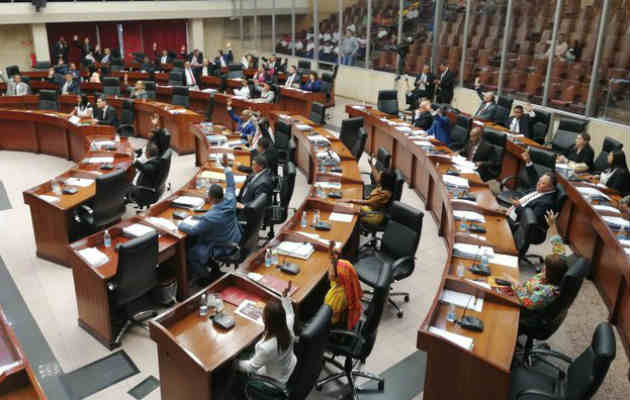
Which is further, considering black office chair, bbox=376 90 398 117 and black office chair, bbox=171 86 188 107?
black office chair, bbox=171 86 188 107

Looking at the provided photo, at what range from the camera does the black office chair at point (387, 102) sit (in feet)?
41.4

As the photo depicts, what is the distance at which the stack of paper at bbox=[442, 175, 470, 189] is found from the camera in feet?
24.5

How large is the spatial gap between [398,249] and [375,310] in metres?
1.60

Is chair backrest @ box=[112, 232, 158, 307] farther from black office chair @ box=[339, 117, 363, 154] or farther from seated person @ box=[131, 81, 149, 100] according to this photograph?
seated person @ box=[131, 81, 149, 100]

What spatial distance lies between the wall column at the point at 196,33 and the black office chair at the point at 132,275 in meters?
19.7

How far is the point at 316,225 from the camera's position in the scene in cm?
616

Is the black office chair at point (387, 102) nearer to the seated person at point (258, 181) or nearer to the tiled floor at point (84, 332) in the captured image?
the tiled floor at point (84, 332)

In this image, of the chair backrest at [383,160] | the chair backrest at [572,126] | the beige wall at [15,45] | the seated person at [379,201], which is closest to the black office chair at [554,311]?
the seated person at [379,201]

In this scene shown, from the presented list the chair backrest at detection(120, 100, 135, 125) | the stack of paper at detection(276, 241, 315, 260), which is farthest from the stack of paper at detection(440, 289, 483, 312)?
the chair backrest at detection(120, 100, 135, 125)

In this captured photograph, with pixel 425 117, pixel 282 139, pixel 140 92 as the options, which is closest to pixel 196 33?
pixel 140 92

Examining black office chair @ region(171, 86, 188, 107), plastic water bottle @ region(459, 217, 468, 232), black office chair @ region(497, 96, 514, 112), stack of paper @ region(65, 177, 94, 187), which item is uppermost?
black office chair @ region(497, 96, 514, 112)

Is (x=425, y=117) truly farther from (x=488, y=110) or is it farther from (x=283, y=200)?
(x=283, y=200)

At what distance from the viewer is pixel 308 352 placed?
151 inches

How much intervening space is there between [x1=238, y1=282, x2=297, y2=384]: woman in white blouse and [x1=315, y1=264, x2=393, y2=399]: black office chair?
2.23ft
